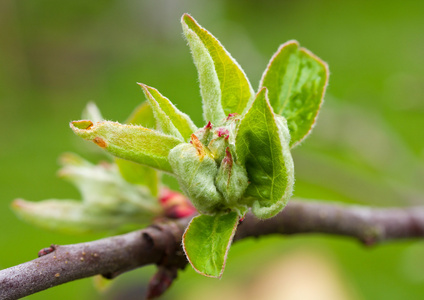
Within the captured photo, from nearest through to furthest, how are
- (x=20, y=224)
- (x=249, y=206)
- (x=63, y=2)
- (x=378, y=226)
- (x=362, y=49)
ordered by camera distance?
(x=249, y=206) → (x=378, y=226) → (x=20, y=224) → (x=362, y=49) → (x=63, y=2)

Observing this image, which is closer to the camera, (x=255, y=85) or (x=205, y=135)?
(x=205, y=135)

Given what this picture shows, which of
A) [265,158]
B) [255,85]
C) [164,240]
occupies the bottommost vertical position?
[255,85]

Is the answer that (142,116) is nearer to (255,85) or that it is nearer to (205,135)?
(205,135)

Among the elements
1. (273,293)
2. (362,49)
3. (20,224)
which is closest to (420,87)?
(273,293)

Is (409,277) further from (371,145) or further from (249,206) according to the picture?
(249,206)

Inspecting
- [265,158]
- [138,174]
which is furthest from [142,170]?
[265,158]

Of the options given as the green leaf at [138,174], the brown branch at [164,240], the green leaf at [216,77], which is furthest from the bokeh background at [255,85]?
the green leaf at [216,77]

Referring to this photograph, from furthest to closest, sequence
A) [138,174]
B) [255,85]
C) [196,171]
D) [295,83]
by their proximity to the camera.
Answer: [255,85], [138,174], [295,83], [196,171]
